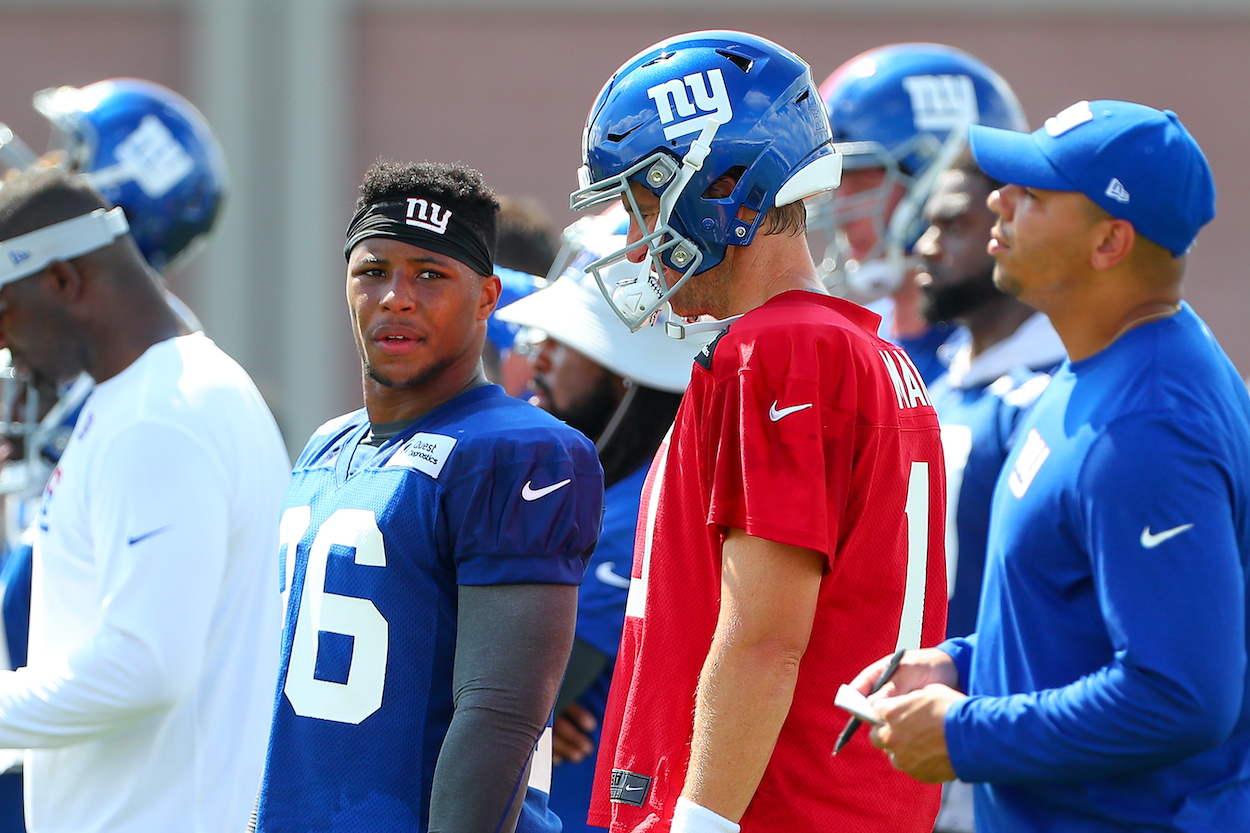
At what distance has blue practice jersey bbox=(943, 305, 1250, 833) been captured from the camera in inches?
85.3

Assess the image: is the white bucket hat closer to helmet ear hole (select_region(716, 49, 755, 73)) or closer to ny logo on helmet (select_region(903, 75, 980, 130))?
helmet ear hole (select_region(716, 49, 755, 73))

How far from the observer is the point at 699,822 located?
6.49 feet

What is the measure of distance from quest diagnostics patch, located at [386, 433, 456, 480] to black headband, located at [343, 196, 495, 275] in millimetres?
366

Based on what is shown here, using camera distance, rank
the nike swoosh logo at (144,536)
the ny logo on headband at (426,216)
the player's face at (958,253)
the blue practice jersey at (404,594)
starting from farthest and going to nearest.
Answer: the player's face at (958,253)
the nike swoosh logo at (144,536)
the ny logo on headband at (426,216)
the blue practice jersey at (404,594)

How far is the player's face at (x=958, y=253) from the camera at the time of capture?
443cm

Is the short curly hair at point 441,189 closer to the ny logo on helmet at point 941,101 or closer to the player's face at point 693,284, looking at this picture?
the player's face at point 693,284

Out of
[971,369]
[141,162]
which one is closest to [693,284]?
[971,369]

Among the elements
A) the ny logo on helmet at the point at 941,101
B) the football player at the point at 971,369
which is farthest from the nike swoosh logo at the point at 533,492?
the ny logo on helmet at the point at 941,101

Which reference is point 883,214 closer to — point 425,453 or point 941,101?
point 941,101

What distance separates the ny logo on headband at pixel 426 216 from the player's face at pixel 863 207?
2.80 metres

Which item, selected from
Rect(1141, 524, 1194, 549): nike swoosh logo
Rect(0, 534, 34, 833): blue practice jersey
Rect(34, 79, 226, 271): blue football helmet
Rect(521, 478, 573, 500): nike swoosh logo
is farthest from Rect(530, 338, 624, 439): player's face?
Rect(34, 79, 226, 271): blue football helmet

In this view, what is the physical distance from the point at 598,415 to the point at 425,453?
1.18 meters

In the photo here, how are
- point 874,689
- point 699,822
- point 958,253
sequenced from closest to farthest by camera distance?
point 699,822 < point 874,689 < point 958,253

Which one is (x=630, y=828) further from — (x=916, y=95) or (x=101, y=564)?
(x=916, y=95)
